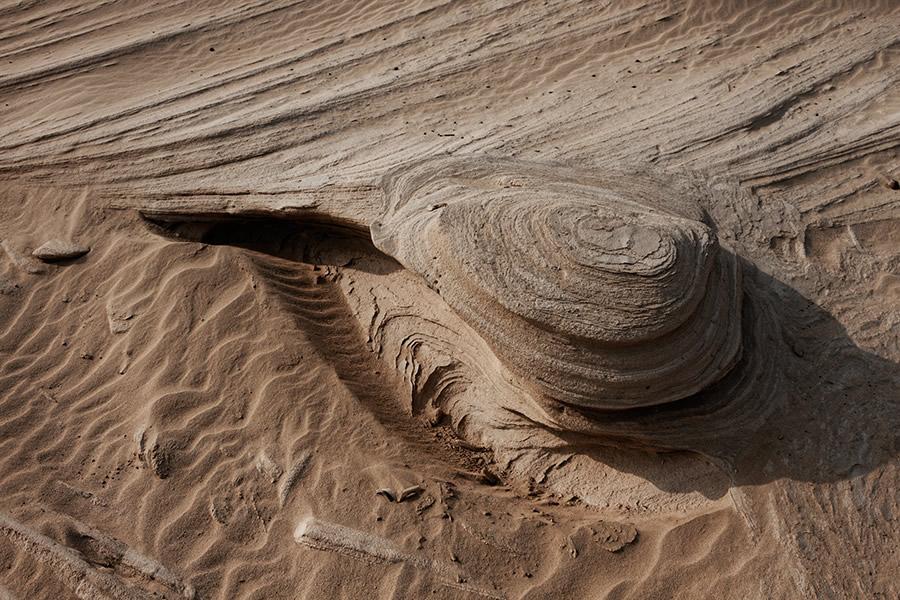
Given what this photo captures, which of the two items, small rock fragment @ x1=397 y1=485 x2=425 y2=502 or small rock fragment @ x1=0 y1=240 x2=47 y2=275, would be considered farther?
small rock fragment @ x1=0 y1=240 x2=47 y2=275

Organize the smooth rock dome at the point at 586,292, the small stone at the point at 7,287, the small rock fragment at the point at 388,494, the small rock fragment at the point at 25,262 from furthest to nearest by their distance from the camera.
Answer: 1. the small rock fragment at the point at 25,262
2. the small stone at the point at 7,287
3. the small rock fragment at the point at 388,494
4. the smooth rock dome at the point at 586,292

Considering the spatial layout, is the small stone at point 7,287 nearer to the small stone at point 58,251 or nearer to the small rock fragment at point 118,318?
the small stone at point 58,251

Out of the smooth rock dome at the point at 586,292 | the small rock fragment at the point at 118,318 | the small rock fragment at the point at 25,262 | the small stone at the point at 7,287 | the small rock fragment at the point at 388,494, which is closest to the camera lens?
the smooth rock dome at the point at 586,292

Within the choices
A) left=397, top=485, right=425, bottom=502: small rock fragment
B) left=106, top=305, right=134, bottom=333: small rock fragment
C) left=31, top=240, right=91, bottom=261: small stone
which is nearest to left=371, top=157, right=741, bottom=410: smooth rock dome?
left=397, top=485, right=425, bottom=502: small rock fragment

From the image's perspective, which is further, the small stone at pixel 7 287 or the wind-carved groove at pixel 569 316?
the small stone at pixel 7 287

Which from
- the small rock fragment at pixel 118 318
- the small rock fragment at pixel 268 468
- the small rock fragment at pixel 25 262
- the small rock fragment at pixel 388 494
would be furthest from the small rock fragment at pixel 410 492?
the small rock fragment at pixel 25 262

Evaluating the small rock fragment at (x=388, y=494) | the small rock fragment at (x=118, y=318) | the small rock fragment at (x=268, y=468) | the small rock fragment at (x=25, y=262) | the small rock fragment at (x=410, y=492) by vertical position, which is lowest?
the small rock fragment at (x=410, y=492)

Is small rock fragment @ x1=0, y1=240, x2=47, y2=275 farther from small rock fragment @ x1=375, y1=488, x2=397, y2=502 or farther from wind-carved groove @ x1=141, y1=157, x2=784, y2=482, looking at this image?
small rock fragment @ x1=375, y1=488, x2=397, y2=502

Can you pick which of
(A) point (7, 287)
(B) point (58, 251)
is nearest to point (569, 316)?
(B) point (58, 251)
